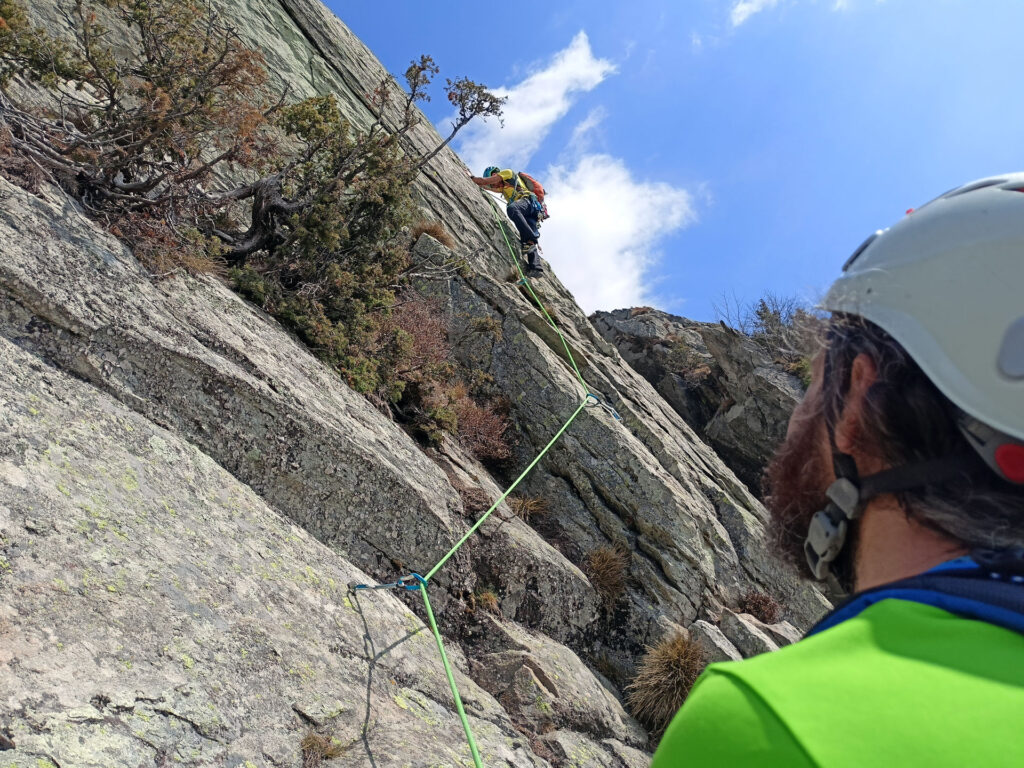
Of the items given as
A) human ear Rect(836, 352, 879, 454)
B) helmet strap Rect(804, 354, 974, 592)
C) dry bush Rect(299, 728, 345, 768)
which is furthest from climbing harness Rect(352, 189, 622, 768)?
human ear Rect(836, 352, 879, 454)

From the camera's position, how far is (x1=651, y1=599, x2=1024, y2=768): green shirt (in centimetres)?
87

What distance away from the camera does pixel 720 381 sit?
2044 cm

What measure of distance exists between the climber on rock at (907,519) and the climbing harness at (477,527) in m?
3.59

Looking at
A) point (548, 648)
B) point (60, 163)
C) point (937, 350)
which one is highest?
point (937, 350)

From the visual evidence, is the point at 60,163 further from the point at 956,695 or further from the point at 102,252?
the point at 956,695

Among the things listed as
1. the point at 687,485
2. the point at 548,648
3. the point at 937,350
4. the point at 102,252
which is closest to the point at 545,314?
the point at 687,485

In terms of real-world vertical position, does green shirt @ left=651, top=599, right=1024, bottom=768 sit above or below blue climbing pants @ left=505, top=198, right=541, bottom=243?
below

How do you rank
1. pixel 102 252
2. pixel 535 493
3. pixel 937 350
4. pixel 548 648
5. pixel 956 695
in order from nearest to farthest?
pixel 956 695 → pixel 937 350 → pixel 102 252 → pixel 548 648 → pixel 535 493

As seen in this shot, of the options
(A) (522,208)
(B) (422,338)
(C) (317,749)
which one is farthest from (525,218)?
(C) (317,749)

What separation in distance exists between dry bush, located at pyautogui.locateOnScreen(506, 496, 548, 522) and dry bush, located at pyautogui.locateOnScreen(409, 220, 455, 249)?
20.3ft

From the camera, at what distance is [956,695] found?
917 millimetres

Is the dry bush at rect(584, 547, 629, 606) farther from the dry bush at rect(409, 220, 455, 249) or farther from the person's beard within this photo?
the dry bush at rect(409, 220, 455, 249)

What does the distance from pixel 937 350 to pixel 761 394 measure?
57.8ft

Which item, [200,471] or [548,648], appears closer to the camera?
[200,471]
